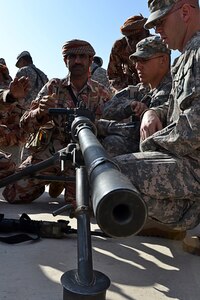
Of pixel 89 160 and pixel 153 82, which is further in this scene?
pixel 153 82

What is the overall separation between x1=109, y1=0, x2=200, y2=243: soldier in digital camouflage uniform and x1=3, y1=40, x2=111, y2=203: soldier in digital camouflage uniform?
1608 mm

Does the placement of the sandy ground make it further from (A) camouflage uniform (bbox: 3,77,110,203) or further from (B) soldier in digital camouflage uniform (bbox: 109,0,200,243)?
(A) camouflage uniform (bbox: 3,77,110,203)

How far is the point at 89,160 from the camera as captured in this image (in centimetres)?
132

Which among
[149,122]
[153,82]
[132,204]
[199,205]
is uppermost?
[153,82]

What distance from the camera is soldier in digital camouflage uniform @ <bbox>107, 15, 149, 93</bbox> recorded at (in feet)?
17.5

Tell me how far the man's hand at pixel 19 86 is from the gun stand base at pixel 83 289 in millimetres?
2569

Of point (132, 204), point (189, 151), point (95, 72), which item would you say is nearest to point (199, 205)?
point (189, 151)

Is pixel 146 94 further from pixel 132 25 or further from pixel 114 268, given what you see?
pixel 132 25

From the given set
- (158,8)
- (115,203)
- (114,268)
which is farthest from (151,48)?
(115,203)

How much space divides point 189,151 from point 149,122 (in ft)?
1.38

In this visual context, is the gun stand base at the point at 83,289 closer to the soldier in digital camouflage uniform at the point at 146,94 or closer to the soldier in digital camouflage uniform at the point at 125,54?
the soldier in digital camouflage uniform at the point at 146,94

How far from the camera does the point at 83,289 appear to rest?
1526mm

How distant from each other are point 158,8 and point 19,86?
1.89 m

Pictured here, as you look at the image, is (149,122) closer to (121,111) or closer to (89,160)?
(121,111)
